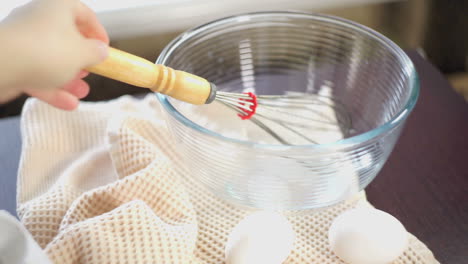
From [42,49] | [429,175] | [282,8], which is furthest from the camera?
[282,8]

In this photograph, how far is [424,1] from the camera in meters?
1.25

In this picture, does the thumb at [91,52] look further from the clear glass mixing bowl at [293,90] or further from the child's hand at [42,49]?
the clear glass mixing bowl at [293,90]

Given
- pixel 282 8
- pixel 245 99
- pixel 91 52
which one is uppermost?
pixel 91 52

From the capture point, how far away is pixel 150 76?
0.44m

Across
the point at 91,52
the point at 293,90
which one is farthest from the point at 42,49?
the point at 293,90

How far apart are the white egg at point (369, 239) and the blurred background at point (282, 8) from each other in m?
0.64

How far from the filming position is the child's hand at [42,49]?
333 millimetres

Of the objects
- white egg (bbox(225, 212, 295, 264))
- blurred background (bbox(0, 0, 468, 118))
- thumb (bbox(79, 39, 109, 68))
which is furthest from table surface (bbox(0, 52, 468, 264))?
blurred background (bbox(0, 0, 468, 118))

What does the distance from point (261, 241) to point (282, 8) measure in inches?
30.5

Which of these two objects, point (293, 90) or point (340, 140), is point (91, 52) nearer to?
point (340, 140)

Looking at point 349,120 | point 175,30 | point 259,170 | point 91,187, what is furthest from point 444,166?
point 175,30

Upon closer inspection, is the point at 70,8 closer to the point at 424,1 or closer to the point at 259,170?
the point at 259,170

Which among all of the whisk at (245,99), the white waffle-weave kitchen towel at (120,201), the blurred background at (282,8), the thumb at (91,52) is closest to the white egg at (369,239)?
the white waffle-weave kitchen towel at (120,201)

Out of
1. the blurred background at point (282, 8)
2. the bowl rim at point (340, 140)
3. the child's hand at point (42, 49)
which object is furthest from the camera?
the blurred background at point (282, 8)
